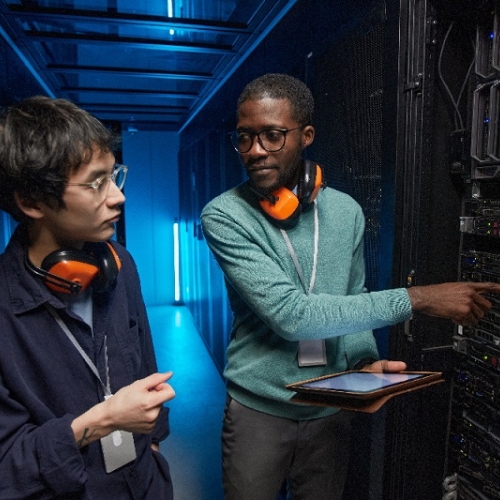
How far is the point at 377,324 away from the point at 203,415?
2736 mm

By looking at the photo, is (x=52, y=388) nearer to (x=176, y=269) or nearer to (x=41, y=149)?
(x=41, y=149)

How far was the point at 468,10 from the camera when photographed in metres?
1.28

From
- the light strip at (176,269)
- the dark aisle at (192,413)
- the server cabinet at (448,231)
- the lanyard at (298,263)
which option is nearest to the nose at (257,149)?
the lanyard at (298,263)

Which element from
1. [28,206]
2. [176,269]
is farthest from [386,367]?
[176,269]

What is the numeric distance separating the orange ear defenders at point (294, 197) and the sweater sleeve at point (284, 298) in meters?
0.08

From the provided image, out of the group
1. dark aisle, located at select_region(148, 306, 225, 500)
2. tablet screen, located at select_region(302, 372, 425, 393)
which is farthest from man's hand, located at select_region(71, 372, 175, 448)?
dark aisle, located at select_region(148, 306, 225, 500)

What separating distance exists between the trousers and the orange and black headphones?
634 mm

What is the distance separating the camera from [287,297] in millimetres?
1197

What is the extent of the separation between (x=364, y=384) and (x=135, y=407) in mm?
566

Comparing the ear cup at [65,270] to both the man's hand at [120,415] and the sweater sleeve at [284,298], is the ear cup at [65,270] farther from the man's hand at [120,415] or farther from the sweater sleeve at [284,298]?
the sweater sleeve at [284,298]

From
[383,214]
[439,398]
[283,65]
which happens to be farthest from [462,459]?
[283,65]

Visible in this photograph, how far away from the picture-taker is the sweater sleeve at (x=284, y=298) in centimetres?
117

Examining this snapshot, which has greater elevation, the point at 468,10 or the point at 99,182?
the point at 468,10

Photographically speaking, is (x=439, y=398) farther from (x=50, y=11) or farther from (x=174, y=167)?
(x=174, y=167)
